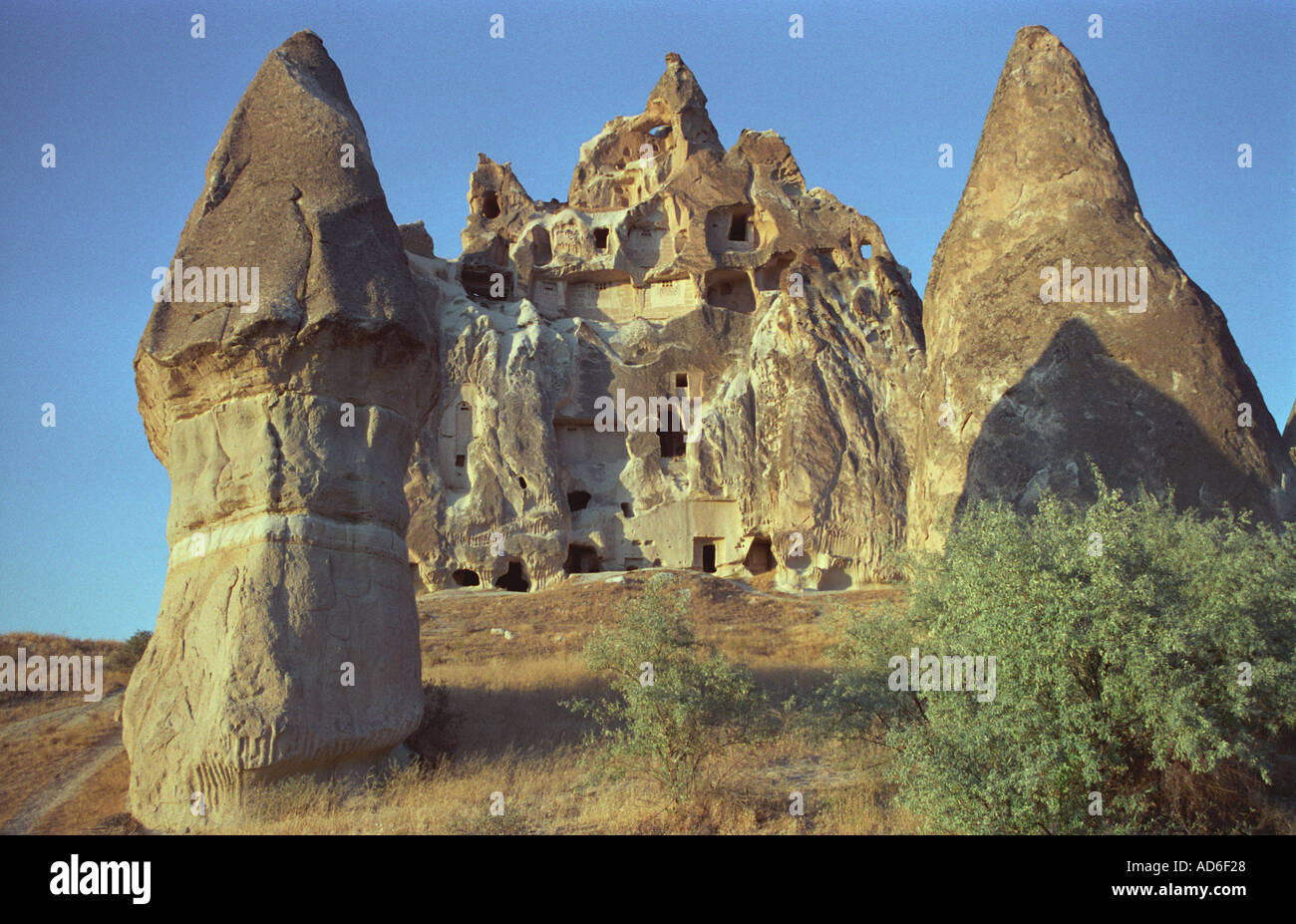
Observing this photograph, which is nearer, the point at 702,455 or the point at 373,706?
the point at 373,706

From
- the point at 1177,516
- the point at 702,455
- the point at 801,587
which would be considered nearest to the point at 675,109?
the point at 702,455

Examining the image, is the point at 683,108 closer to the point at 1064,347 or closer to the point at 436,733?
the point at 1064,347

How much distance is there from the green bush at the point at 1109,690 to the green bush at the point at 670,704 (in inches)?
64.2

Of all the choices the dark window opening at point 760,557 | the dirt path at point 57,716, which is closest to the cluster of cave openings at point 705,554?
A: the dark window opening at point 760,557

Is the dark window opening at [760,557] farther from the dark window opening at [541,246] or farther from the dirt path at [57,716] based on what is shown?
the dirt path at [57,716]

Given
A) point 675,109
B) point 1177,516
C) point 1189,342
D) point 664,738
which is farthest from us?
point 675,109

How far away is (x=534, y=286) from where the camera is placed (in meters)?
30.2

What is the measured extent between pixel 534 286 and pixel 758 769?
2181cm

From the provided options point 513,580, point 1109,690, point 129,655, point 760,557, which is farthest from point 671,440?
point 1109,690

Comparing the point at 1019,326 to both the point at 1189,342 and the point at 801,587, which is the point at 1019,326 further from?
the point at 801,587

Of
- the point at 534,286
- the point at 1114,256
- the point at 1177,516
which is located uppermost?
the point at 534,286

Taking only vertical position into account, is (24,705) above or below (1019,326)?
below

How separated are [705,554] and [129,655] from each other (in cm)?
1286
